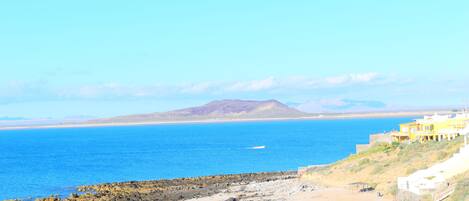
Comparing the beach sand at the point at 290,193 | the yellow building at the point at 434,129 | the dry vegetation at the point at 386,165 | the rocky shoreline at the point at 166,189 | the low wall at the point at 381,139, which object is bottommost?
the rocky shoreline at the point at 166,189

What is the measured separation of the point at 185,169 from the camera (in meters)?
93.5

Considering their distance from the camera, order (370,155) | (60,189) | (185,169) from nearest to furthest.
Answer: (370,155) < (60,189) < (185,169)

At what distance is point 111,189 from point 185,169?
2704 centimetres

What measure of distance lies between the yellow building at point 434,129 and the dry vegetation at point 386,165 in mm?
7965

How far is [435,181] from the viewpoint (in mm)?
37469

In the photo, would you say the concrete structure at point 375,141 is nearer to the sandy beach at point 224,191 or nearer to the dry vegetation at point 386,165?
the sandy beach at point 224,191

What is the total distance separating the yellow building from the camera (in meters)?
70.3

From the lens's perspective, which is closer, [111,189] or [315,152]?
[111,189]

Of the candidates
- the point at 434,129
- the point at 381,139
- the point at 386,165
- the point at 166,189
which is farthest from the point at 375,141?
the point at 166,189

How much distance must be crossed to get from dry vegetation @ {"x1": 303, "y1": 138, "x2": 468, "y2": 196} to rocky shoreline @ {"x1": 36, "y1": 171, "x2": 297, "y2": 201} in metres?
6.57

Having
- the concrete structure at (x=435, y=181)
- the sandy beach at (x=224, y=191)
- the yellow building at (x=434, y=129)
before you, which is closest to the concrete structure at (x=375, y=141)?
the yellow building at (x=434, y=129)

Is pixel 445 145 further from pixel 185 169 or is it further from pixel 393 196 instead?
pixel 185 169

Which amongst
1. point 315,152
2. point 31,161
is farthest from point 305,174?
point 31,161

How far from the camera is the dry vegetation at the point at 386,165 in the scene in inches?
1961
